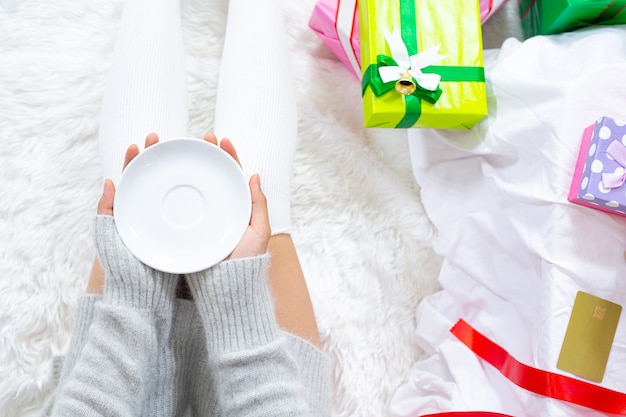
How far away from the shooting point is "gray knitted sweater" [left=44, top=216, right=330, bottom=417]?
0.64 metres

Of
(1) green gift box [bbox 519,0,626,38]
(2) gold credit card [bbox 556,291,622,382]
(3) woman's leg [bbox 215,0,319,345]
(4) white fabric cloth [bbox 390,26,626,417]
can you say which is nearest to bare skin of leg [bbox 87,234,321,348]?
(3) woman's leg [bbox 215,0,319,345]

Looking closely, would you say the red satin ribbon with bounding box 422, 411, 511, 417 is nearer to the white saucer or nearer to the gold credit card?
the gold credit card

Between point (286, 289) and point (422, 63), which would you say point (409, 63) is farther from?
point (286, 289)

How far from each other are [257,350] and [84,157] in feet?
1.51

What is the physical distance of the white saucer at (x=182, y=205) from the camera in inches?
26.8

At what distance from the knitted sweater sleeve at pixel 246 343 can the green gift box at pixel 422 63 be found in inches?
11.1

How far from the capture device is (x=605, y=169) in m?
0.65

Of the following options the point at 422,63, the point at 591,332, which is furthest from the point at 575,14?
the point at 591,332

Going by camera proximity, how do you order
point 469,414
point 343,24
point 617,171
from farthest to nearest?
point 343,24, point 469,414, point 617,171

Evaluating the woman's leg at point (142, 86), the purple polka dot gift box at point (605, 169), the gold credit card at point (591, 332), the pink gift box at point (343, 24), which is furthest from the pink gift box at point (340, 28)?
the gold credit card at point (591, 332)

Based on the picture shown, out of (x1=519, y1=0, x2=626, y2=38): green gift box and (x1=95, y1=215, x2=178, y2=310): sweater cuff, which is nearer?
(x1=95, y1=215, x2=178, y2=310): sweater cuff

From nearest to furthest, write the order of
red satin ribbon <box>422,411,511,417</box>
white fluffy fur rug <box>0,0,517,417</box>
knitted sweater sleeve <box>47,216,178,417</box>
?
knitted sweater sleeve <box>47,216,178,417</box> < red satin ribbon <box>422,411,511,417</box> < white fluffy fur rug <box>0,0,517,417</box>

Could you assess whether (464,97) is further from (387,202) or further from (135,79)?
(135,79)

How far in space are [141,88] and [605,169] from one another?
1.96 feet
